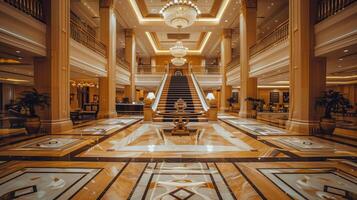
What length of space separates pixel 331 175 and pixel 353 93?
1762cm

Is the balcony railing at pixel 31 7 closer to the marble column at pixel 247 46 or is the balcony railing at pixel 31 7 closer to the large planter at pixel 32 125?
the large planter at pixel 32 125

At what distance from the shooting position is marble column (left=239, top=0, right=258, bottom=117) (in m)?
10.5

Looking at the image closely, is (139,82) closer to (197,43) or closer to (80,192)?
(197,43)

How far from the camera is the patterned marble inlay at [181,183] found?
6.84ft

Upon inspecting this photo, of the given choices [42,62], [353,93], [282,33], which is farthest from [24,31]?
[353,93]

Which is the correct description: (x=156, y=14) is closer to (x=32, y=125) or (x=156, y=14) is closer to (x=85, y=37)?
(x=85, y=37)

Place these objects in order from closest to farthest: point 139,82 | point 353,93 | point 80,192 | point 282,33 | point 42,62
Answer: point 80,192 < point 42,62 < point 282,33 < point 353,93 < point 139,82

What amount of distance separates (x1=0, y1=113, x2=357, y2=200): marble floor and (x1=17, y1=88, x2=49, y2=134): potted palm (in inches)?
48.1

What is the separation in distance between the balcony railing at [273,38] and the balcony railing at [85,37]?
24.8ft

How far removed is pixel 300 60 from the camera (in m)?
5.97

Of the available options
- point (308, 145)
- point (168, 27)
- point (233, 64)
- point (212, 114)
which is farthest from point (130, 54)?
point (308, 145)

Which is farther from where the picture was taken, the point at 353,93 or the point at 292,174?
the point at 353,93

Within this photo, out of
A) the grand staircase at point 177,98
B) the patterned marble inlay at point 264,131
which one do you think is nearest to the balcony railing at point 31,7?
the grand staircase at point 177,98

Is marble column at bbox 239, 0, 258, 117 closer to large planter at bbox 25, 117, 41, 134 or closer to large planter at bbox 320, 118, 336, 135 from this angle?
large planter at bbox 320, 118, 336, 135
